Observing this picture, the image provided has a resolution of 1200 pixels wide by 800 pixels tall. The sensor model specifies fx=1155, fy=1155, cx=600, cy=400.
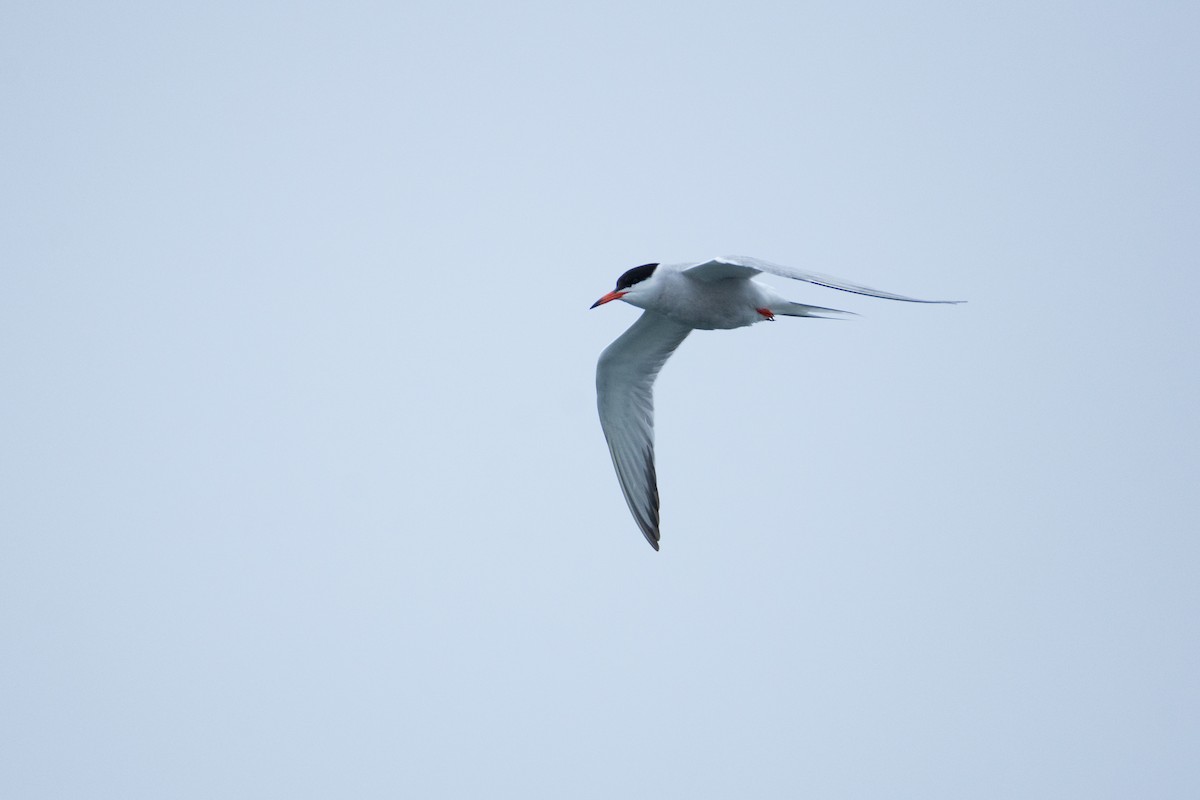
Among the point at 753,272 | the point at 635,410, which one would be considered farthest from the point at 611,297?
the point at 635,410

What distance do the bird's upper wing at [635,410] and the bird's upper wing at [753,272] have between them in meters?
2.00

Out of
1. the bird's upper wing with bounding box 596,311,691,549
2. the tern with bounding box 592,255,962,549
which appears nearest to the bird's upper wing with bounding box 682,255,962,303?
the tern with bounding box 592,255,962,549

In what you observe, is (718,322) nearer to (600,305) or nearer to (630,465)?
(600,305)

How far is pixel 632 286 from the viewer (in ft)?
31.2

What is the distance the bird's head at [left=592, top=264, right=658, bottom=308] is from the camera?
9422 millimetres

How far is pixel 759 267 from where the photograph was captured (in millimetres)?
8234

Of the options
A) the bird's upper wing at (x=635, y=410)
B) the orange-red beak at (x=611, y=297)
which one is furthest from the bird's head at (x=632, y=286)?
the bird's upper wing at (x=635, y=410)

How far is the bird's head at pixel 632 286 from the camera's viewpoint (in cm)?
942

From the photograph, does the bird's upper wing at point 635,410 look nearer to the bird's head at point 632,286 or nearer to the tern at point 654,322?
the tern at point 654,322

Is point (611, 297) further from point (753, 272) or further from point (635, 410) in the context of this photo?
point (635, 410)

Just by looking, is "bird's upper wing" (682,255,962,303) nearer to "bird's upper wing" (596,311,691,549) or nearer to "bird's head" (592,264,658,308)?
"bird's head" (592,264,658,308)

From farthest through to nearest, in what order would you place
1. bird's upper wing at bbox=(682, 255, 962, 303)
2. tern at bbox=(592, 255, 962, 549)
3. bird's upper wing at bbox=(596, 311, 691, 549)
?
bird's upper wing at bbox=(596, 311, 691, 549), tern at bbox=(592, 255, 962, 549), bird's upper wing at bbox=(682, 255, 962, 303)

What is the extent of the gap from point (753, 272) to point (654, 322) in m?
2.15

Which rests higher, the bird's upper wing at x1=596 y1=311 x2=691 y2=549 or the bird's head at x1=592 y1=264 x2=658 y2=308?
the bird's head at x1=592 y1=264 x2=658 y2=308
